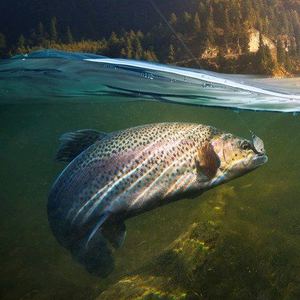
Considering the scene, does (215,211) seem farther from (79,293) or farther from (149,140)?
(149,140)

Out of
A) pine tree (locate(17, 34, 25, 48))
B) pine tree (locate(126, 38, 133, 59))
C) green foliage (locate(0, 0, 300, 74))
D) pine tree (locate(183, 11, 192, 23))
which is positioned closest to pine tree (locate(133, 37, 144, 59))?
green foliage (locate(0, 0, 300, 74))

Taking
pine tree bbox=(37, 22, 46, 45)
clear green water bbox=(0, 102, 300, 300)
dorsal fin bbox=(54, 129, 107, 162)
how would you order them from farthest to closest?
pine tree bbox=(37, 22, 46, 45) < clear green water bbox=(0, 102, 300, 300) < dorsal fin bbox=(54, 129, 107, 162)

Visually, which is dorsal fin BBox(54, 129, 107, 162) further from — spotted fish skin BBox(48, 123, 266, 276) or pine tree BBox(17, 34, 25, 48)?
pine tree BBox(17, 34, 25, 48)

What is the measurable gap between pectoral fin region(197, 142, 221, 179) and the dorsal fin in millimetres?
1806

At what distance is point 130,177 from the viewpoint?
11.9ft

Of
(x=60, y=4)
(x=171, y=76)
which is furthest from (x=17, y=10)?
(x=171, y=76)

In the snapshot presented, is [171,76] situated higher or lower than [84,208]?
higher

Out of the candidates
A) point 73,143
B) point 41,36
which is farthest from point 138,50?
point 73,143

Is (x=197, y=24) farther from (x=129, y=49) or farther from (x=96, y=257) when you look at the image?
(x=96, y=257)

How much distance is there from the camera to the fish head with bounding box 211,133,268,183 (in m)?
3.71

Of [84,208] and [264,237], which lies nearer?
[84,208]

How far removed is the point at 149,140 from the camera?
3.86 m

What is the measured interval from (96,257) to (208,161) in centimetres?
240

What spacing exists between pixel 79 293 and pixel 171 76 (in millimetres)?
7916
